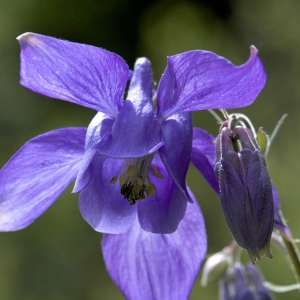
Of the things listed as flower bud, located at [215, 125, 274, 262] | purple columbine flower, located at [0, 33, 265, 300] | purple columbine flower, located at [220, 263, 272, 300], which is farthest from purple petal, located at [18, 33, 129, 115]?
purple columbine flower, located at [220, 263, 272, 300]

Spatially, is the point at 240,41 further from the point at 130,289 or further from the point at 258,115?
the point at 130,289

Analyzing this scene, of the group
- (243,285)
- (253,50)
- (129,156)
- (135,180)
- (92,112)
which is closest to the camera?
(253,50)

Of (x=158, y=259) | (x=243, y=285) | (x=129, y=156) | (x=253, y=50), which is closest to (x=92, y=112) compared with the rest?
(x=243, y=285)

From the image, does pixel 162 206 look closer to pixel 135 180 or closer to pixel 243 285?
pixel 135 180

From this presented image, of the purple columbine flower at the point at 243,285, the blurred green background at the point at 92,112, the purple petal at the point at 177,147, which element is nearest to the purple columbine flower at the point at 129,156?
the purple petal at the point at 177,147

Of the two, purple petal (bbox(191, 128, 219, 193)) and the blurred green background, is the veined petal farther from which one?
the blurred green background

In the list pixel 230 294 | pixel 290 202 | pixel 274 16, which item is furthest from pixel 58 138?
pixel 274 16

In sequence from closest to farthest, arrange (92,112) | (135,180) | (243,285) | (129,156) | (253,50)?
1. (253,50)
2. (129,156)
3. (135,180)
4. (243,285)
5. (92,112)

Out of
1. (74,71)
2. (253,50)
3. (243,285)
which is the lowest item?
(243,285)
